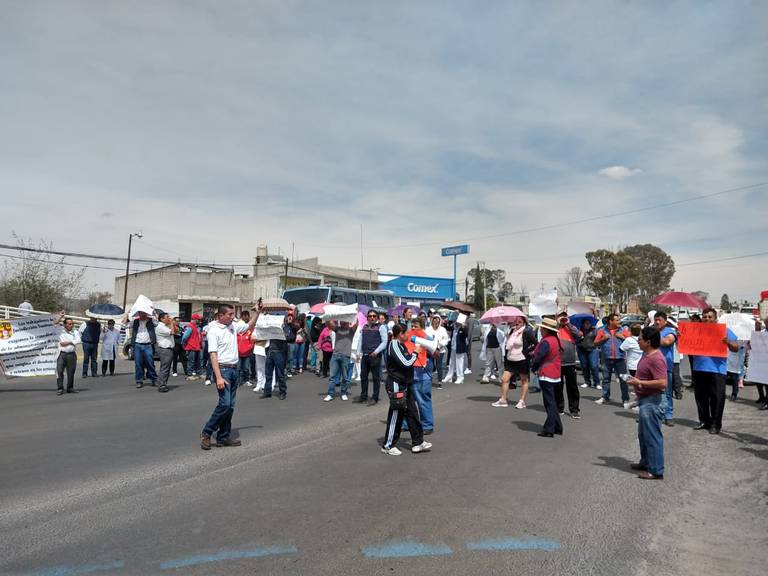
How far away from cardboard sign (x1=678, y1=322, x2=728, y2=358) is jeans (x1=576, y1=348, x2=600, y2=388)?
4752 mm

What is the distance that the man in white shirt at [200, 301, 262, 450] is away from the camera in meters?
6.98

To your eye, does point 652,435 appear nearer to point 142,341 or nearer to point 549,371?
point 549,371

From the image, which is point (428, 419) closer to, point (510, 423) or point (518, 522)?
point (510, 423)

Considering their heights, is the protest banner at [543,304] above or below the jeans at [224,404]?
above

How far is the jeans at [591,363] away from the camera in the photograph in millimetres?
13656

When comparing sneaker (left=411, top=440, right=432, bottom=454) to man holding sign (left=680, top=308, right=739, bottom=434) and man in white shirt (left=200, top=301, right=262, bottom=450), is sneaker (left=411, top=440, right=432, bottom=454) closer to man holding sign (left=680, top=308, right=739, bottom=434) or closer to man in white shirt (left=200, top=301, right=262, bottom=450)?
man in white shirt (left=200, top=301, right=262, bottom=450)

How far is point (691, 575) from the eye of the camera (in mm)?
3779

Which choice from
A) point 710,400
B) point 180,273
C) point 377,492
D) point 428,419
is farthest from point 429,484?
point 180,273

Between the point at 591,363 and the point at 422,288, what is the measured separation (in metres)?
44.0

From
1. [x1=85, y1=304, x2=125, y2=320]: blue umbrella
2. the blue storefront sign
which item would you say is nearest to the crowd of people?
[x1=85, y1=304, x2=125, y2=320]: blue umbrella

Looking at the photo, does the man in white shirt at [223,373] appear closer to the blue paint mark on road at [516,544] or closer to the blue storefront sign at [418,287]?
the blue paint mark on road at [516,544]

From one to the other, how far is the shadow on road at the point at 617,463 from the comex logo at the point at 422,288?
1980 inches

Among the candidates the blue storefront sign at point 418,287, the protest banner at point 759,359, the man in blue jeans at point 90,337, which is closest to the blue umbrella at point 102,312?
the man in blue jeans at point 90,337

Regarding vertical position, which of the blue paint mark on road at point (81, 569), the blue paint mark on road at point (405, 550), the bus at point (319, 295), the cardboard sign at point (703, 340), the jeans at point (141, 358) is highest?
the bus at point (319, 295)
